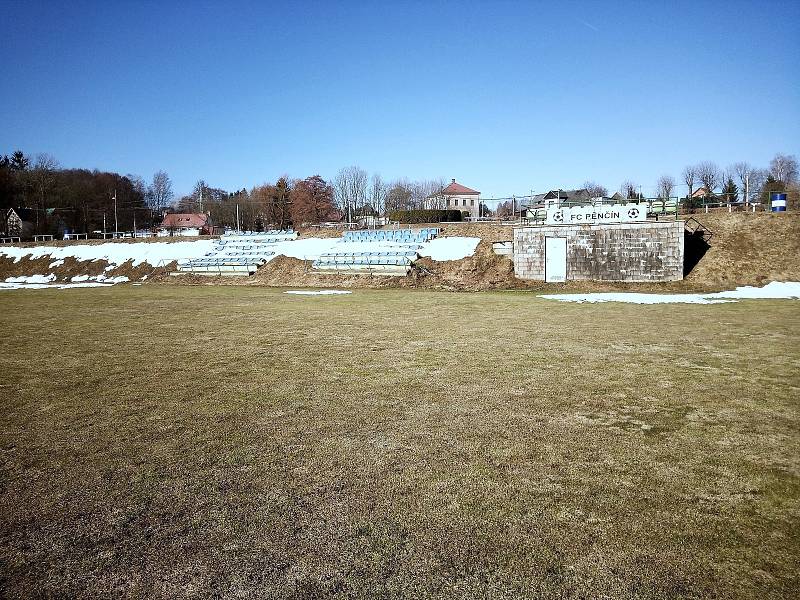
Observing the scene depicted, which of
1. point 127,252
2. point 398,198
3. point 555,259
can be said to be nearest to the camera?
point 555,259

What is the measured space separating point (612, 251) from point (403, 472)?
2492 cm

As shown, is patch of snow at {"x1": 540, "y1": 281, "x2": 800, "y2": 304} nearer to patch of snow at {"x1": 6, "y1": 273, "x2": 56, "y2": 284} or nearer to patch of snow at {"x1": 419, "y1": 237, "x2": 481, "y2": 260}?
patch of snow at {"x1": 419, "y1": 237, "x2": 481, "y2": 260}

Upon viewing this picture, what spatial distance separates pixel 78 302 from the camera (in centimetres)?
2216

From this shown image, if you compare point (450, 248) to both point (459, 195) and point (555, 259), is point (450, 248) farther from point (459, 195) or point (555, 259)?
point (459, 195)

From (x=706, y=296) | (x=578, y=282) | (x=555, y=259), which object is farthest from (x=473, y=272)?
(x=706, y=296)

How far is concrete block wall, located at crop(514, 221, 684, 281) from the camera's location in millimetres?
26000

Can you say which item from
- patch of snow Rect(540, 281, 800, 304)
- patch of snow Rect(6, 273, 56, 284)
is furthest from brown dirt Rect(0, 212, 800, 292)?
patch of snow Rect(6, 273, 56, 284)

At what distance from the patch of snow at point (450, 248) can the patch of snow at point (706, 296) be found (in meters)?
10.2

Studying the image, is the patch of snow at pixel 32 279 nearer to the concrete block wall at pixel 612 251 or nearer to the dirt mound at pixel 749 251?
the concrete block wall at pixel 612 251

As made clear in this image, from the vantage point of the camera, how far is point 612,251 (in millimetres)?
26938

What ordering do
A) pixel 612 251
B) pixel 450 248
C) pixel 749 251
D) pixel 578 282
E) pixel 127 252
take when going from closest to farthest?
pixel 612 251
pixel 749 251
pixel 578 282
pixel 450 248
pixel 127 252

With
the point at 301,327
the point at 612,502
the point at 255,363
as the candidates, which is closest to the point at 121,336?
the point at 301,327

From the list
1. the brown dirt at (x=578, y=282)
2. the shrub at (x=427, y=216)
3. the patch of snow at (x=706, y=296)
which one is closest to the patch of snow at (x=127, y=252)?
the brown dirt at (x=578, y=282)

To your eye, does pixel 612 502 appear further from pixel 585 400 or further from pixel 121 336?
pixel 121 336
